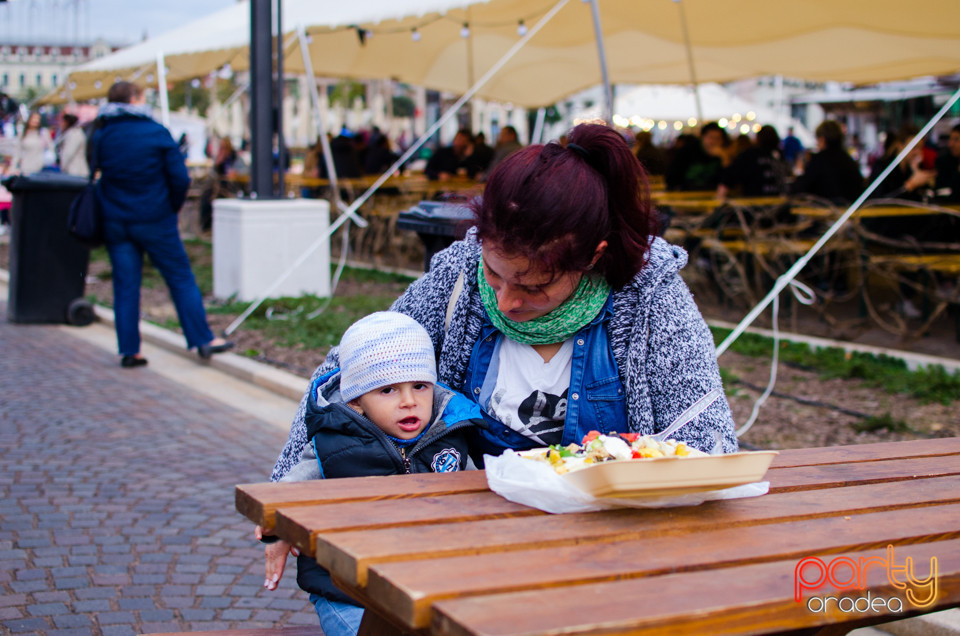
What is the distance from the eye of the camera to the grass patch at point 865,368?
638cm

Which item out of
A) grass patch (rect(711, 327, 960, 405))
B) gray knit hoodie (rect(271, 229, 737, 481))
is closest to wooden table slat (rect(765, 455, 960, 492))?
gray knit hoodie (rect(271, 229, 737, 481))

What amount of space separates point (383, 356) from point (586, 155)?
0.64 metres

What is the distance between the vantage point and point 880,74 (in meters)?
13.7

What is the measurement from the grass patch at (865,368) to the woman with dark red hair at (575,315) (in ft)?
15.1

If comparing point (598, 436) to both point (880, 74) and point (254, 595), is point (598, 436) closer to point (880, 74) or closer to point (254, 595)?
point (254, 595)

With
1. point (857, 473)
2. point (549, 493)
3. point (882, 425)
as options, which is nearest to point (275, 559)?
point (549, 493)

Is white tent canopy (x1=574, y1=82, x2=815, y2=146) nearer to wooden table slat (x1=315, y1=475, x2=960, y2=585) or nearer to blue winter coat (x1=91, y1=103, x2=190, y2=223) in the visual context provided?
blue winter coat (x1=91, y1=103, x2=190, y2=223)

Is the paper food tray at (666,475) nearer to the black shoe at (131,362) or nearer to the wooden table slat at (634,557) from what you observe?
the wooden table slat at (634,557)

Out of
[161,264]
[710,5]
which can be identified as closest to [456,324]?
[161,264]

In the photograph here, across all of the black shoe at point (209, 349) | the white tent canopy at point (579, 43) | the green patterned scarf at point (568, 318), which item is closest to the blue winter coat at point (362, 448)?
the green patterned scarf at point (568, 318)

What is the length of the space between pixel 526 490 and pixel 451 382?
0.71 meters

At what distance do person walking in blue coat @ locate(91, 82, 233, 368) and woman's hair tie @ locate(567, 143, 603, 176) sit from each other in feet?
19.6

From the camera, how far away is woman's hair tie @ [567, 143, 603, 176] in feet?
7.29

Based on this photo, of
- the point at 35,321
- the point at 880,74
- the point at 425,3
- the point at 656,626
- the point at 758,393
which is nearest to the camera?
the point at 656,626
